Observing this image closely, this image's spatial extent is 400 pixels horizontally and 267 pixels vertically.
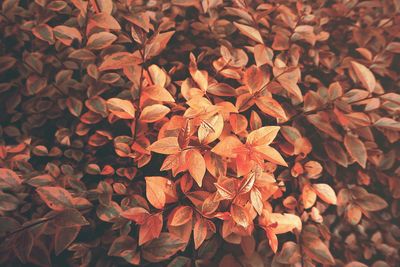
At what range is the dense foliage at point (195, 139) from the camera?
2.79ft

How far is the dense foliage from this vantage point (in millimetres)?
851

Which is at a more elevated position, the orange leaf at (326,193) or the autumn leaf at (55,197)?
the autumn leaf at (55,197)

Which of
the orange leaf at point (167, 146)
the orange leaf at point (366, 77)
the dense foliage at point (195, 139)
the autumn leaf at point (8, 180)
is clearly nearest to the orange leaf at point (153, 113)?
the dense foliage at point (195, 139)

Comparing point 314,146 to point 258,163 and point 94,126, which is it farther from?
point 94,126

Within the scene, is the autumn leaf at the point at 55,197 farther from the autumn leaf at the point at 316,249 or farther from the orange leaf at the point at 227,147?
the autumn leaf at the point at 316,249

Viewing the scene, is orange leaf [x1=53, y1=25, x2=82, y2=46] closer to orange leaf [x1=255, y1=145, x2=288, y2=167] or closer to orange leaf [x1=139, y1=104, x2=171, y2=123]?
orange leaf [x1=139, y1=104, x2=171, y2=123]

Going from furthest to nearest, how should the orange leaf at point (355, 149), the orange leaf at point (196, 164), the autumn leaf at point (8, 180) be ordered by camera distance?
the orange leaf at point (355, 149) < the autumn leaf at point (8, 180) < the orange leaf at point (196, 164)

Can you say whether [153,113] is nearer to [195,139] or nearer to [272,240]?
[195,139]

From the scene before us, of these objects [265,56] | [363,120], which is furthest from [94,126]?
[363,120]

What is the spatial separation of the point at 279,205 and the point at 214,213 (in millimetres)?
348

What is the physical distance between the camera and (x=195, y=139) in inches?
35.9

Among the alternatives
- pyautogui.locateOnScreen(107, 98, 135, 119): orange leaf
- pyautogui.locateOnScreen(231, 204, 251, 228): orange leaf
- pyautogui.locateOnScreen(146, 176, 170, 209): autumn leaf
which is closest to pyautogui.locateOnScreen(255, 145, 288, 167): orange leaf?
pyautogui.locateOnScreen(231, 204, 251, 228): orange leaf

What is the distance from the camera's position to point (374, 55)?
1308 mm

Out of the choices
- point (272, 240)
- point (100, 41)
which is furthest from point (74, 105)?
point (272, 240)
